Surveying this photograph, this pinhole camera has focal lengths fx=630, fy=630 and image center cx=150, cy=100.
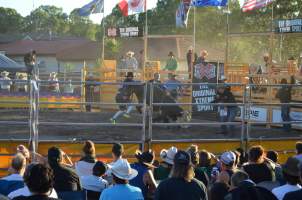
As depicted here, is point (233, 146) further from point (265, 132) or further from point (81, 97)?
point (81, 97)

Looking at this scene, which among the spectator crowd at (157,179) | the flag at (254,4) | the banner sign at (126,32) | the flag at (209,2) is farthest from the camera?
the banner sign at (126,32)

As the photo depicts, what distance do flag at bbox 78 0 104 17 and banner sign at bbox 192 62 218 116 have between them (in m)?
9.53

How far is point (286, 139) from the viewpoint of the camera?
14.2 metres

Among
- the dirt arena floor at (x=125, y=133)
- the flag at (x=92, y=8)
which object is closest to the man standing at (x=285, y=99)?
the dirt arena floor at (x=125, y=133)

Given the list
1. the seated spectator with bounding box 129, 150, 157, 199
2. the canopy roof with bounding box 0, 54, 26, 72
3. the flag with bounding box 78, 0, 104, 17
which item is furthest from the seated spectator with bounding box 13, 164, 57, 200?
the canopy roof with bounding box 0, 54, 26, 72

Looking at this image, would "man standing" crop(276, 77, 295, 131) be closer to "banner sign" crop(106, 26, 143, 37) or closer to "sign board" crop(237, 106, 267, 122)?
"sign board" crop(237, 106, 267, 122)

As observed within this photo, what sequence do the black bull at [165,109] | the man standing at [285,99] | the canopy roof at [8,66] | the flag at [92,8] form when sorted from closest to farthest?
the man standing at [285,99] → the black bull at [165,109] → the flag at [92,8] → the canopy roof at [8,66]

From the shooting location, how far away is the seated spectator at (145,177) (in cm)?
834

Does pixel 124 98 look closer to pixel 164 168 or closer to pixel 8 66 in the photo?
pixel 164 168

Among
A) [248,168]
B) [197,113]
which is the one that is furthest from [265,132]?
[248,168]

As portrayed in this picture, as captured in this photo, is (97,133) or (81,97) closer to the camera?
(97,133)

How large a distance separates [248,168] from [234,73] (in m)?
14.2

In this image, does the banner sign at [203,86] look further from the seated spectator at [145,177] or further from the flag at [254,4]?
the seated spectator at [145,177]

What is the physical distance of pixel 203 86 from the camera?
1784 centimetres
